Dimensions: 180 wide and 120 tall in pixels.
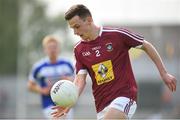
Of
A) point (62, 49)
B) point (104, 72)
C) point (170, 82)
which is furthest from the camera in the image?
point (62, 49)

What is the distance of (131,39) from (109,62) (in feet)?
1.33

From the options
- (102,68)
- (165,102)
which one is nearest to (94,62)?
(102,68)

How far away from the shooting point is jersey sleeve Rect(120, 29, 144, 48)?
969 cm

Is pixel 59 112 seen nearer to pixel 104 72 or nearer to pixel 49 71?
pixel 104 72

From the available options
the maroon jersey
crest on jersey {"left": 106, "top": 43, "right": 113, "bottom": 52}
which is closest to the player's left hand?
the maroon jersey

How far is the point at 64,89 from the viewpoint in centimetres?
927

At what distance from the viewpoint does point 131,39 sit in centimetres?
970

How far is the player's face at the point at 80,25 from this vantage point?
370 inches

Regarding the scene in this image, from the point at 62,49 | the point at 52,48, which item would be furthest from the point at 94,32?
the point at 62,49

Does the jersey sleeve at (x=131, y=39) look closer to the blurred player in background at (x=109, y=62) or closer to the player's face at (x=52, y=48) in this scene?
the blurred player in background at (x=109, y=62)

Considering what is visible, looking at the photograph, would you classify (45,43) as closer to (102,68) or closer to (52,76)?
(52,76)

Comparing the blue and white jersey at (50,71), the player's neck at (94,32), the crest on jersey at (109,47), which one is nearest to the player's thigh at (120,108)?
the crest on jersey at (109,47)

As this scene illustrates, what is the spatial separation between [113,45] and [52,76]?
4956 millimetres

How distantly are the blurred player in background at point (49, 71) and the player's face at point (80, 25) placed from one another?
4574mm
